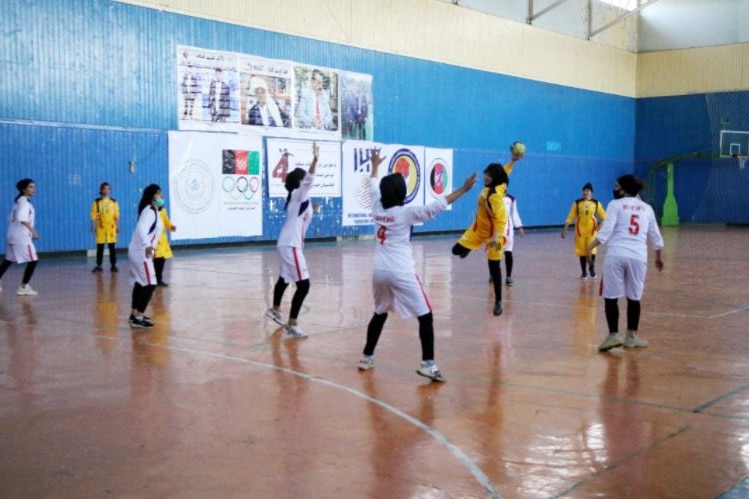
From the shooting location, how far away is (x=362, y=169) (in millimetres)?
28609

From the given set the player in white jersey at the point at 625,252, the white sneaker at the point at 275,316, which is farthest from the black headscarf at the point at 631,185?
the white sneaker at the point at 275,316

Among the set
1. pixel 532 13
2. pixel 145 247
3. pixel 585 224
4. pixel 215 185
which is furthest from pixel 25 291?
pixel 532 13

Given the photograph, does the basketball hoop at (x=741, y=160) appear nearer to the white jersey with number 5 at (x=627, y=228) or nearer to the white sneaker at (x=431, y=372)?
the white jersey with number 5 at (x=627, y=228)

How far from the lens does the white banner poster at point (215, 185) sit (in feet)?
76.1

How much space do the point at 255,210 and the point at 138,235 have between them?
15579 mm

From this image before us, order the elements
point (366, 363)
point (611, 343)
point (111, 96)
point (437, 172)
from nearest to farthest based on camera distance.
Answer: point (366, 363), point (611, 343), point (111, 96), point (437, 172)

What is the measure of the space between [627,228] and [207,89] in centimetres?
1718

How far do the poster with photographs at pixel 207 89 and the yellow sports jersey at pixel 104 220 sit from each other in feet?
17.8

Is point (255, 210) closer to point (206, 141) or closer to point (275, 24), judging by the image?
point (206, 141)

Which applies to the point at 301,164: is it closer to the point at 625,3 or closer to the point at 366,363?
the point at 366,363

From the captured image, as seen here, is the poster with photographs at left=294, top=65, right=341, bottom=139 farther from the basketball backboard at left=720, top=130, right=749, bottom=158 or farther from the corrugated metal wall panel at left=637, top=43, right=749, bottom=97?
the corrugated metal wall panel at left=637, top=43, right=749, bottom=97

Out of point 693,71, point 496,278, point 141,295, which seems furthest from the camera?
point 693,71

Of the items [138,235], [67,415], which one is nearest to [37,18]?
[138,235]

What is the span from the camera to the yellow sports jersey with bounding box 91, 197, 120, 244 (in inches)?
711
